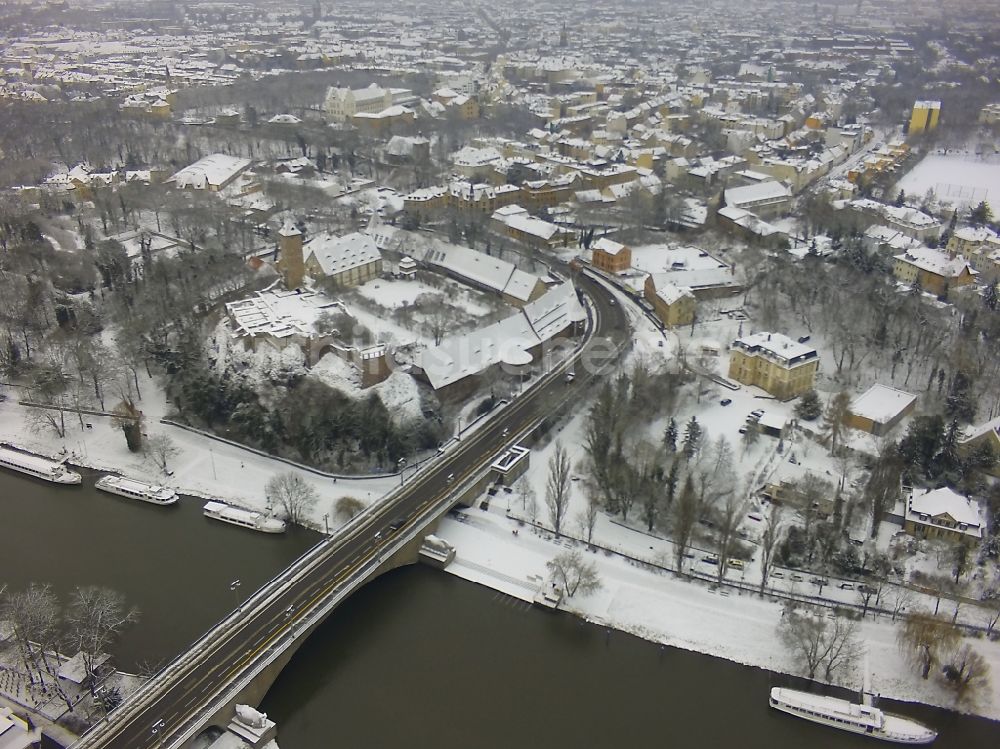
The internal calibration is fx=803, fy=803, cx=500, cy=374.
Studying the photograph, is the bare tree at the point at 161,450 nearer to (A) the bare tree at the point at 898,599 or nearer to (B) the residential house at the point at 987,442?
(A) the bare tree at the point at 898,599

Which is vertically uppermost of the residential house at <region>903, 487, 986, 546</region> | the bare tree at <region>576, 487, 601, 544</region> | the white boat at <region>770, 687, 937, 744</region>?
the residential house at <region>903, 487, 986, 546</region>

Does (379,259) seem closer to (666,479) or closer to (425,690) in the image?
(666,479)

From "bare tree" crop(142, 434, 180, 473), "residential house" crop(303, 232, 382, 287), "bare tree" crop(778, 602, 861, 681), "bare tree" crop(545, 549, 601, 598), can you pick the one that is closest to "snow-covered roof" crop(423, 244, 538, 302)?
"residential house" crop(303, 232, 382, 287)

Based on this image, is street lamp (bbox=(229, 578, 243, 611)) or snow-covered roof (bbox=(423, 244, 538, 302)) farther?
snow-covered roof (bbox=(423, 244, 538, 302))

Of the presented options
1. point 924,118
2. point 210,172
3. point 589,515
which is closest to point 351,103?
point 210,172

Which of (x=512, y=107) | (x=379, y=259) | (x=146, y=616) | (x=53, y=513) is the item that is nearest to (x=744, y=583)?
(x=146, y=616)

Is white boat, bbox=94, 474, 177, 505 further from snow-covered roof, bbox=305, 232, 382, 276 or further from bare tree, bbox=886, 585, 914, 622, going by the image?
bare tree, bbox=886, 585, 914, 622
